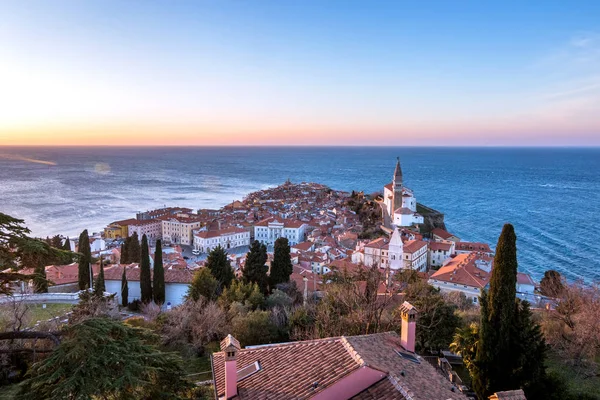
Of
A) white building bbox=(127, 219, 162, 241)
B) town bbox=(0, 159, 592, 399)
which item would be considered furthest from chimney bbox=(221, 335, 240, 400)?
white building bbox=(127, 219, 162, 241)

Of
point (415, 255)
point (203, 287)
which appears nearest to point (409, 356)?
point (203, 287)

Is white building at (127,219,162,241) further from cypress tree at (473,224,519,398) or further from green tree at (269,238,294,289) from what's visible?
cypress tree at (473,224,519,398)

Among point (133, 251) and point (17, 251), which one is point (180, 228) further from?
point (17, 251)

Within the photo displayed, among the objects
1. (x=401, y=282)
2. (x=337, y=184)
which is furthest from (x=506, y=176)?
(x=401, y=282)

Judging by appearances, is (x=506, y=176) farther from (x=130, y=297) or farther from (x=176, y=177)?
(x=130, y=297)

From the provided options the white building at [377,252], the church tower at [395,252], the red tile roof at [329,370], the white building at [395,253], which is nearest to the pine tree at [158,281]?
the red tile roof at [329,370]
